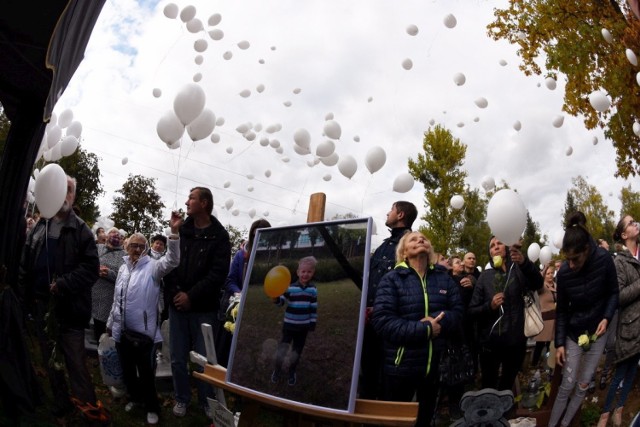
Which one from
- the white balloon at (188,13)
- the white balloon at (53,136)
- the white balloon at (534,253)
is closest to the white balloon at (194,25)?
the white balloon at (188,13)

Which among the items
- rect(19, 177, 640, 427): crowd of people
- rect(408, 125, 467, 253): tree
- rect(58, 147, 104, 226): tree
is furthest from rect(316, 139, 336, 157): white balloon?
rect(58, 147, 104, 226): tree

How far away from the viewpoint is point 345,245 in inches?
103

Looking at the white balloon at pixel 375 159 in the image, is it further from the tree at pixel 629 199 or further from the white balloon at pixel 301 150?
the tree at pixel 629 199

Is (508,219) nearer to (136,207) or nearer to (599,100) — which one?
(599,100)

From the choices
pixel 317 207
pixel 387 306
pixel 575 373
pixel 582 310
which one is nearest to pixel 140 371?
pixel 317 207

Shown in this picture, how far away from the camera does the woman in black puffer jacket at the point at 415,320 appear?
2922 mm

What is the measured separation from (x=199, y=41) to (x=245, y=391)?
255 inches

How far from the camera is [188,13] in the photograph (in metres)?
7.33

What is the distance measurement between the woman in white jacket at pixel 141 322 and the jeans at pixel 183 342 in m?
0.19

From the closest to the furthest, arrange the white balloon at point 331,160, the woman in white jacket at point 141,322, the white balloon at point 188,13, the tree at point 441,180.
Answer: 1. the woman in white jacket at point 141,322
2. the white balloon at point 188,13
3. the white balloon at point 331,160
4. the tree at point 441,180

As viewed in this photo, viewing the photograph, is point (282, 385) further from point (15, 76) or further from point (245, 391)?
point (15, 76)

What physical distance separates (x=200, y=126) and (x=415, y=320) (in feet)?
14.7

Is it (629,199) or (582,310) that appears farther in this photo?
(629,199)

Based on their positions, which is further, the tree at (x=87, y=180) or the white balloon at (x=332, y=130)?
the tree at (x=87, y=180)
